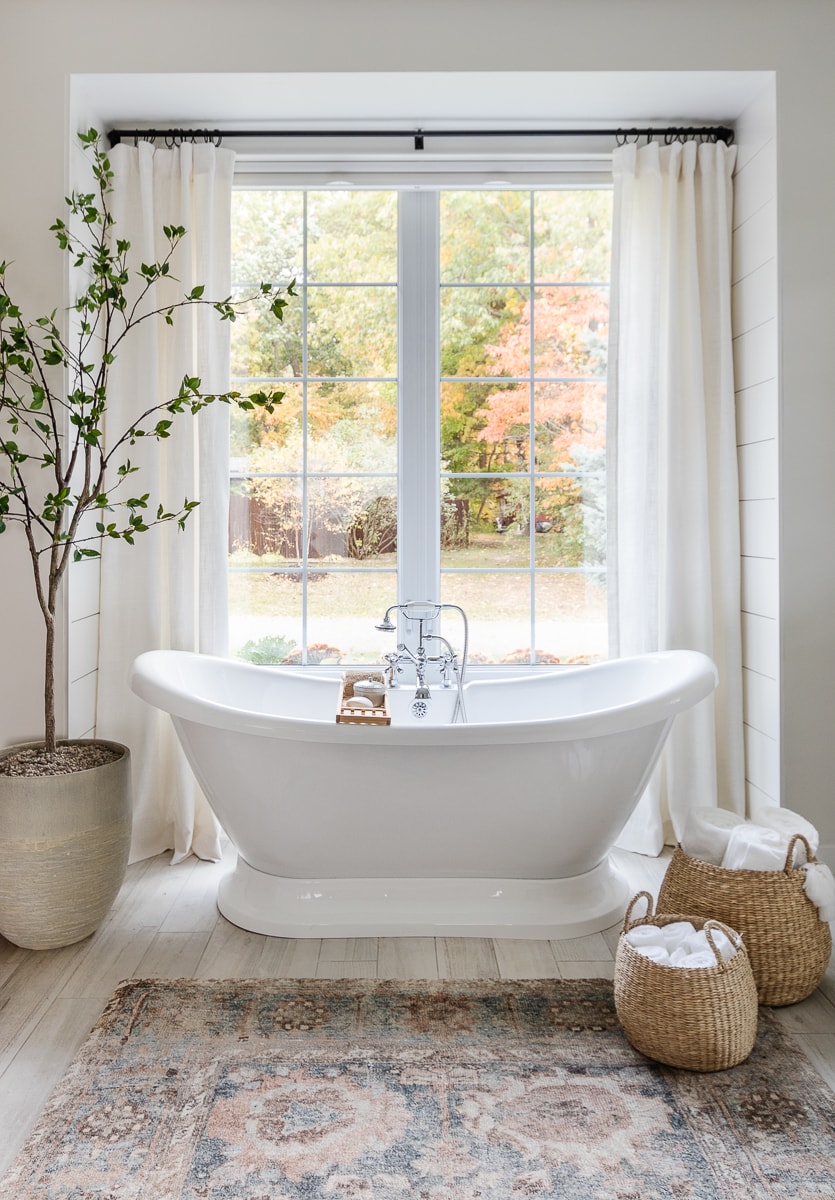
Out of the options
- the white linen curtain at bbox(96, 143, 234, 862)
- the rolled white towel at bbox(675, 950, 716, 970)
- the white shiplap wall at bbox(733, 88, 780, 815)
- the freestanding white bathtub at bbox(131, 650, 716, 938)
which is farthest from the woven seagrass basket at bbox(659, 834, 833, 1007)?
the white linen curtain at bbox(96, 143, 234, 862)

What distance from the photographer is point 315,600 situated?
3.31m

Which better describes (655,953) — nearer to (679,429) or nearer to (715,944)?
(715,944)

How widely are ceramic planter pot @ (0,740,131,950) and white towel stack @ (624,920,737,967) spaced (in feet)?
4.71

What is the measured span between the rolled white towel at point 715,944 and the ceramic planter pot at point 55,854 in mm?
1563

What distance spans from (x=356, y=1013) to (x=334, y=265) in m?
2.52

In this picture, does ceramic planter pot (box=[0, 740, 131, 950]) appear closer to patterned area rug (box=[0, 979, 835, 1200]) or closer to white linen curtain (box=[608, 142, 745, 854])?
patterned area rug (box=[0, 979, 835, 1200])

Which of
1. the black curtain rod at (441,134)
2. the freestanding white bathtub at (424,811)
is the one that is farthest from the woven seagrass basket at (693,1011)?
the black curtain rod at (441,134)

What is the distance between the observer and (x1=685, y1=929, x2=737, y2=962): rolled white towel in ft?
6.23

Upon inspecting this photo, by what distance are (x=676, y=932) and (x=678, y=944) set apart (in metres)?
0.04

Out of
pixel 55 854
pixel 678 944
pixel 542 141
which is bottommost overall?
pixel 678 944

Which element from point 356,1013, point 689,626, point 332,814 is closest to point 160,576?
point 332,814

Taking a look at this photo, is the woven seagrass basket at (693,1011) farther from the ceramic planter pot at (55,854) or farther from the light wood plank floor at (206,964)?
the ceramic planter pot at (55,854)

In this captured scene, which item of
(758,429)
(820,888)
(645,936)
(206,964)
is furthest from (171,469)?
(820,888)

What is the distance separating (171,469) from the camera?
3014 millimetres
